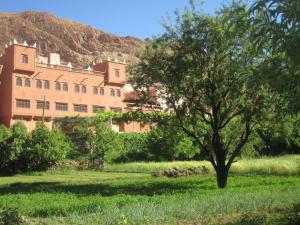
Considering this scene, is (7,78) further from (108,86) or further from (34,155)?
(34,155)

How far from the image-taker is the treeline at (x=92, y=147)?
135 ft

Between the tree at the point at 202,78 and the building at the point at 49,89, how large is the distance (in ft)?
120

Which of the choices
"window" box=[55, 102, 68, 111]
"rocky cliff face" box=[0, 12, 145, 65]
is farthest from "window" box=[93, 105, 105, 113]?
"rocky cliff face" box=[0, 12, 145, 65]

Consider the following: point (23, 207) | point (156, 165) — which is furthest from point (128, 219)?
point (156, 165)

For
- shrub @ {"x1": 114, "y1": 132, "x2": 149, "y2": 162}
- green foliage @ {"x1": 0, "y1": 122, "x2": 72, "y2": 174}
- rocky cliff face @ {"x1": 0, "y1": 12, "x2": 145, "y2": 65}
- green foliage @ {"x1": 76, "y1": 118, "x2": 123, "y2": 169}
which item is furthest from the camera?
rocky cliff face @ {"x1": 0, "y1": 12, "x2": 145, "y2": 65}

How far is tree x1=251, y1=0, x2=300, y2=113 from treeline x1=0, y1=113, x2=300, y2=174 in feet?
82.2

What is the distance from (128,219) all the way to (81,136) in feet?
126

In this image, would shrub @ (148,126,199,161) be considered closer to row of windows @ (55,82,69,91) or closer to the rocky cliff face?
row of windows @ (55,82,69,91)

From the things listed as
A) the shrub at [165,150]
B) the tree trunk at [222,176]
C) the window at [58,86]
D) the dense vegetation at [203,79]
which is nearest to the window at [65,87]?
the window at [58,86]

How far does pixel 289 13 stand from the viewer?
24.4 feet

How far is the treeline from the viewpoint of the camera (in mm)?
41188

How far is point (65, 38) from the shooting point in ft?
562

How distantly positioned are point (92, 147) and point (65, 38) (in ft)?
428

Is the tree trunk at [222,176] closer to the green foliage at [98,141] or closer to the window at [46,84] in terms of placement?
the green foliage at [98,141]
